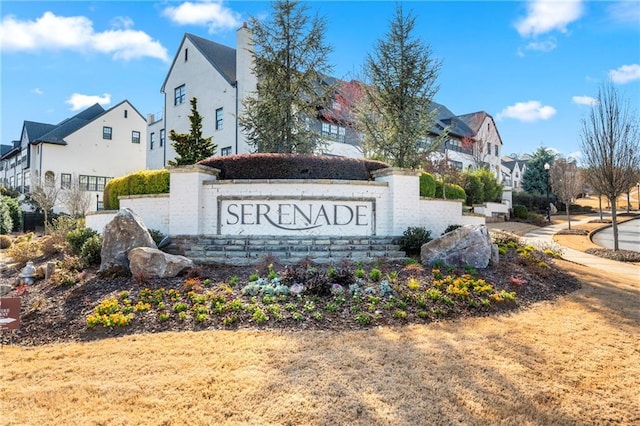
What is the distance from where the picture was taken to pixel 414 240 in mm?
9734

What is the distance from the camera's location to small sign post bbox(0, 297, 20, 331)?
4895 mm

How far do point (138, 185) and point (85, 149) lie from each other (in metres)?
27.7

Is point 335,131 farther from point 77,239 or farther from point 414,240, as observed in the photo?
point 77,239

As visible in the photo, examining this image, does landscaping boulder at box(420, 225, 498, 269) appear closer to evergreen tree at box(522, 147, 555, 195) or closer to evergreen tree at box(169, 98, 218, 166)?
evergreen tree at box(169, 98, 218, 166)

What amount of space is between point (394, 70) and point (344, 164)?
238 inches

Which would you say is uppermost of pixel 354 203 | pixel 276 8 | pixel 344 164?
pixel 276 8

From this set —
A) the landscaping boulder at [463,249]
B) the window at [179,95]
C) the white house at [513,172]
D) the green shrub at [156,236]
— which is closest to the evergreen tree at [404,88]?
the landscaping boulder at [463,249]

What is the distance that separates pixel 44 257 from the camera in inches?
459

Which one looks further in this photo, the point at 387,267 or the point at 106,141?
the point at 106,141

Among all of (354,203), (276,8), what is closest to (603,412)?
(354,203)

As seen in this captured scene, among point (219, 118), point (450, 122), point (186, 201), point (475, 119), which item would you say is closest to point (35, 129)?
point (219, 118)

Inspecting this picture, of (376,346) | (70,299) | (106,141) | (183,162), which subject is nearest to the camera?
(376,346)

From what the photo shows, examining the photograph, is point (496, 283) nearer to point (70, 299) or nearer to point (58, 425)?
point (58, 425)

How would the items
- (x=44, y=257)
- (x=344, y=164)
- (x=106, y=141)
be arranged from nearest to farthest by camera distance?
(x=344, y=164)
(x=44, y=257)
(x=106, y=141)
